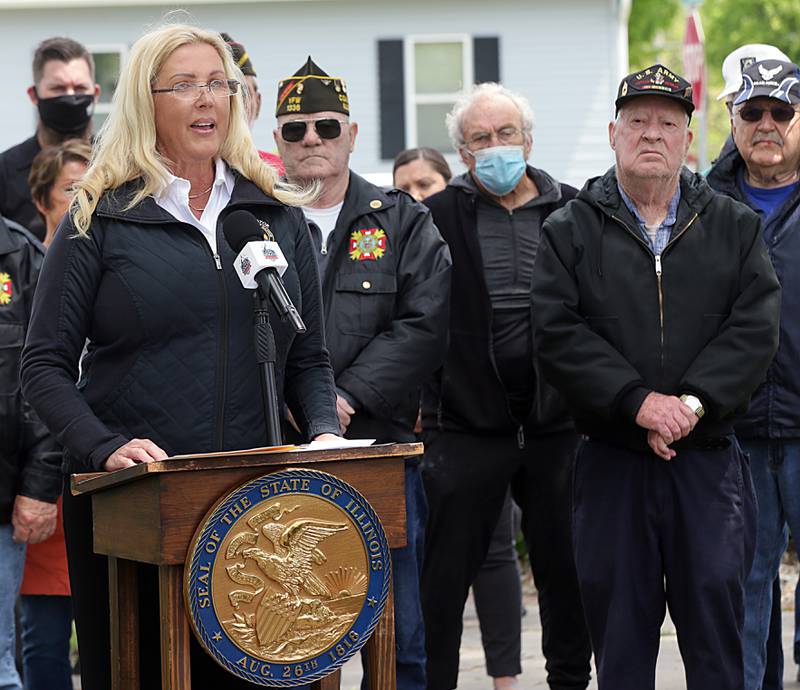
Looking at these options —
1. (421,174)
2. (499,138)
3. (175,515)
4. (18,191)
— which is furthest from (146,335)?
(421,174)

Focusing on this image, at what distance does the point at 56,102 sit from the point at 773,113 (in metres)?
3.30

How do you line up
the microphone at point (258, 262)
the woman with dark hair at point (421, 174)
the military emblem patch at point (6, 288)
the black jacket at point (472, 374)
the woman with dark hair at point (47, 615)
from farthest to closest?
the woman with dark hair at point (421, 174) < the black jacket at point (472, 374) < the woman with dark hair at point (47, 615) < the military emblem patch at point (6, 288) < the microphone at point (258, 262)

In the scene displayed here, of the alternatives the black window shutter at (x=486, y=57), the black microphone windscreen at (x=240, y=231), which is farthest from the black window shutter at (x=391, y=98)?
the black microphone windscreen at (x=240, y=231)

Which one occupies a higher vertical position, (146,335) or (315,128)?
(315,128)

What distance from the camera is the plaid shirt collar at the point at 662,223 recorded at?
207 inches

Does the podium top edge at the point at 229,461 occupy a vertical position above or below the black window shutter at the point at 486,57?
below

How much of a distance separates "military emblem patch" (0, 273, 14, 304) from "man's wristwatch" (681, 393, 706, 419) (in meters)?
2.48

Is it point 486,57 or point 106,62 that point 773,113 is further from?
point 106,62

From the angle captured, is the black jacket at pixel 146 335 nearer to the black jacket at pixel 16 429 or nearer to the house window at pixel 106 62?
the black jacket at pixel 16 429

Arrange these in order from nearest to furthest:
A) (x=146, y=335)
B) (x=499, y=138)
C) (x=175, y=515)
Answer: (x=175, y=515)
(x=146, y=335)
(x=499, y=138)

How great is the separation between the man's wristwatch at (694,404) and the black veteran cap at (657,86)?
3.43 feet

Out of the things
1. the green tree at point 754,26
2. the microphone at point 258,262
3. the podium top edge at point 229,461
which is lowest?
the podium top edge at point 229,461

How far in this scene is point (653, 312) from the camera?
17.0ft

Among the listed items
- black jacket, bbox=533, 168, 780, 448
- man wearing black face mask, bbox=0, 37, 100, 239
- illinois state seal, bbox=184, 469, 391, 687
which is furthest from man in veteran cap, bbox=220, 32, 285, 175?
illinois state seal, bbox=184, 469, 391, 687
